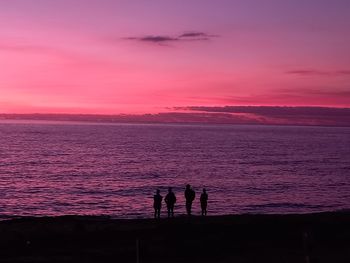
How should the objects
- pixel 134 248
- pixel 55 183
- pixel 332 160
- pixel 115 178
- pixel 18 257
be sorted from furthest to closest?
pixel 332 160 → pixel 115 178 → pixel 55 183 → pixel 134 248 → pixel 18 257

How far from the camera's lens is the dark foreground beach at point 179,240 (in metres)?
19.2

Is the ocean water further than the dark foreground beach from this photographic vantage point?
Yes

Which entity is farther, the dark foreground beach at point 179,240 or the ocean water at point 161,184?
the ocean water at point 161,184

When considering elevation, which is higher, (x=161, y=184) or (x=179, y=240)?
(x=179, y=240)

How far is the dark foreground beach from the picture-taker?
19188 millimetres

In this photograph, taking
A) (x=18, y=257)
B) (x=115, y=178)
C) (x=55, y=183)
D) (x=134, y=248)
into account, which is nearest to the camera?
(x=18, y=257)

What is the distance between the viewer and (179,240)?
21.5m

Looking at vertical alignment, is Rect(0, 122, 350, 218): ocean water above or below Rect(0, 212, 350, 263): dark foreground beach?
below

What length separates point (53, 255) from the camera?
19.1 m

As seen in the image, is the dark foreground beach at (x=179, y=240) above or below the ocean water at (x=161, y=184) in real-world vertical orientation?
above

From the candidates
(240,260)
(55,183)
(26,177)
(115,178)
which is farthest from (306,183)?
(240,260)

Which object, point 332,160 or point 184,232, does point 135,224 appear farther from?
point 332,160

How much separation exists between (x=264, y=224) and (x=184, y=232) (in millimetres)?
4393

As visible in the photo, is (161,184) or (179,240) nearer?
(179,240)
